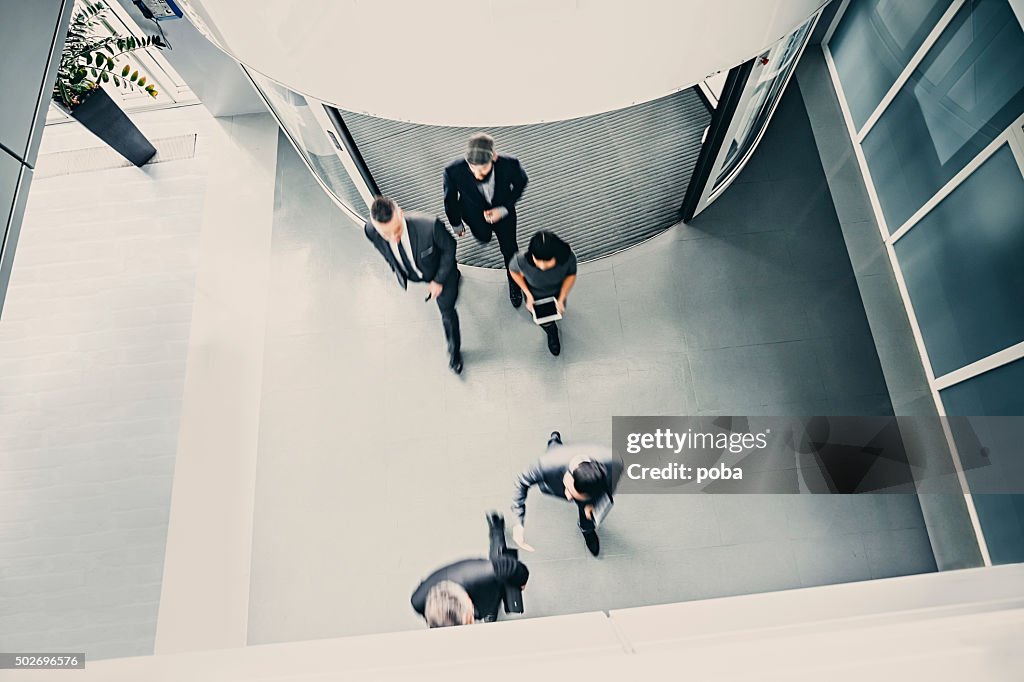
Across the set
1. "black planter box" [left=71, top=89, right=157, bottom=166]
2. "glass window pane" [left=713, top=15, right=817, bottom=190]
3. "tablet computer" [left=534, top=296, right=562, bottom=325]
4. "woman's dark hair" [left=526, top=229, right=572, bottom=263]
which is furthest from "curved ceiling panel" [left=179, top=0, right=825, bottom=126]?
"black planter box" [left=71, top=89, right=157, bottom=166]

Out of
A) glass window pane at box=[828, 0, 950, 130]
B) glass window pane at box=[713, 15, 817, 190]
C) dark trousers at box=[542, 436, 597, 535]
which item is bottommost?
dark trousers at box=[542, 436, 597, 535]

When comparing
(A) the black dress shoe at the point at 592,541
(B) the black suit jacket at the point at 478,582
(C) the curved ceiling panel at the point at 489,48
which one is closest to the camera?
(C) the curved ceiling panel at the point at 489,48

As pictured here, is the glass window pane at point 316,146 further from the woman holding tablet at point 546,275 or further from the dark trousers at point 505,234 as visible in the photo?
the woman holding tablet at point 546,275

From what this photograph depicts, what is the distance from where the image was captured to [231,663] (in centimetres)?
95

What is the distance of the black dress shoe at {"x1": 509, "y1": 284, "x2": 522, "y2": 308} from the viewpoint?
375 cm

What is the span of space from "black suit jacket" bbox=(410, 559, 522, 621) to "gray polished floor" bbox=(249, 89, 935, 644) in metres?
0.13

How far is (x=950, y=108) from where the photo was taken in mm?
3135

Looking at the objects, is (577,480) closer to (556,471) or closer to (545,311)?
(556,471)

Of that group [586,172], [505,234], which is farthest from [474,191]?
[586,172]

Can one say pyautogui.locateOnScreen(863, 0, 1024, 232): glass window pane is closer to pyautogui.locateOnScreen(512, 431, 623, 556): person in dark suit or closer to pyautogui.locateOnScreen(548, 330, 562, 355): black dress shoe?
pyautogui.locateOnScreen(548, 330, 562, 355): black dress shoe

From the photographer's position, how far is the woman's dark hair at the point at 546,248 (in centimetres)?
313

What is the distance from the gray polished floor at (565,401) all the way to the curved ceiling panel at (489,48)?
323cm

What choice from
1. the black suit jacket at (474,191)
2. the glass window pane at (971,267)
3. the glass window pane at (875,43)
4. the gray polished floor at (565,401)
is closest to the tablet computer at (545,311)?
the gray polished floor at (565,401)

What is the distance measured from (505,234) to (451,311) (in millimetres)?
526
